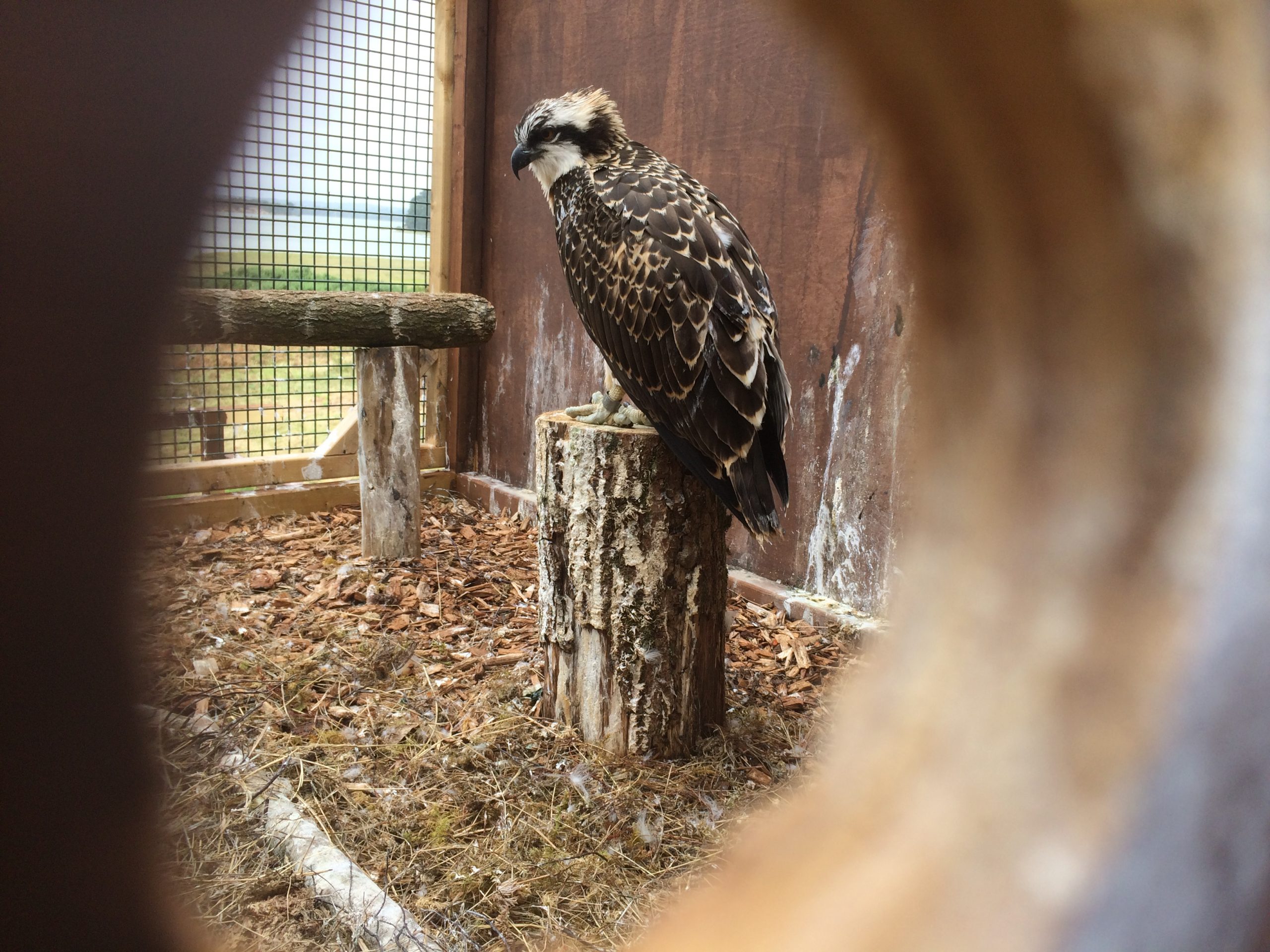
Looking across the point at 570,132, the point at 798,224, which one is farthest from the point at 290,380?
the point at 798,224

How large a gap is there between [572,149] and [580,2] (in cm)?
177

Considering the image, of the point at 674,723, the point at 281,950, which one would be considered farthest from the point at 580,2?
the point at 281,950

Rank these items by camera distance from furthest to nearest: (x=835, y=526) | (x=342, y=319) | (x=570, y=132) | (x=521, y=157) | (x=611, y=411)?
(x=342, y=319) → (x=835, y=526) → (x=521, y=157) → (x=570, y=132) → (x=611, y=411)

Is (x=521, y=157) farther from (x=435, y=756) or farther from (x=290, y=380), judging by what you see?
(x=290, y=380)

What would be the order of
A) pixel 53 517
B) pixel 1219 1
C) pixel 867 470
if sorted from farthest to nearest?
1. pixel 867 470
2. pixel 1219 1
3. pixel 53 517

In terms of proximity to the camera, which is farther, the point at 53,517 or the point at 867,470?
the point at 867,470

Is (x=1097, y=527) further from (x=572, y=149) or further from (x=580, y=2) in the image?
(x=580, y=2)

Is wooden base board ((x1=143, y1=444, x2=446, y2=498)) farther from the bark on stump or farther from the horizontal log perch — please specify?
the bark on stump

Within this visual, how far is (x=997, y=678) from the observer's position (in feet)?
2.10

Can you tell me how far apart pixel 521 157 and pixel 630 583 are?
1.68 metres

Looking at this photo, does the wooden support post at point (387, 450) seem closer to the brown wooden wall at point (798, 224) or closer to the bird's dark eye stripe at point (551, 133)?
the brown wooden wall at point (798, 224)

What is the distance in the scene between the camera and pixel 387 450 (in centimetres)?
407

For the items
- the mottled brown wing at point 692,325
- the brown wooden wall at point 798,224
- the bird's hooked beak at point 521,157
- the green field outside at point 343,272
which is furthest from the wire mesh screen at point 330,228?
the mottled brown wing at point 692,325

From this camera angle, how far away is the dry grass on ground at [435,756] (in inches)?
74.0
